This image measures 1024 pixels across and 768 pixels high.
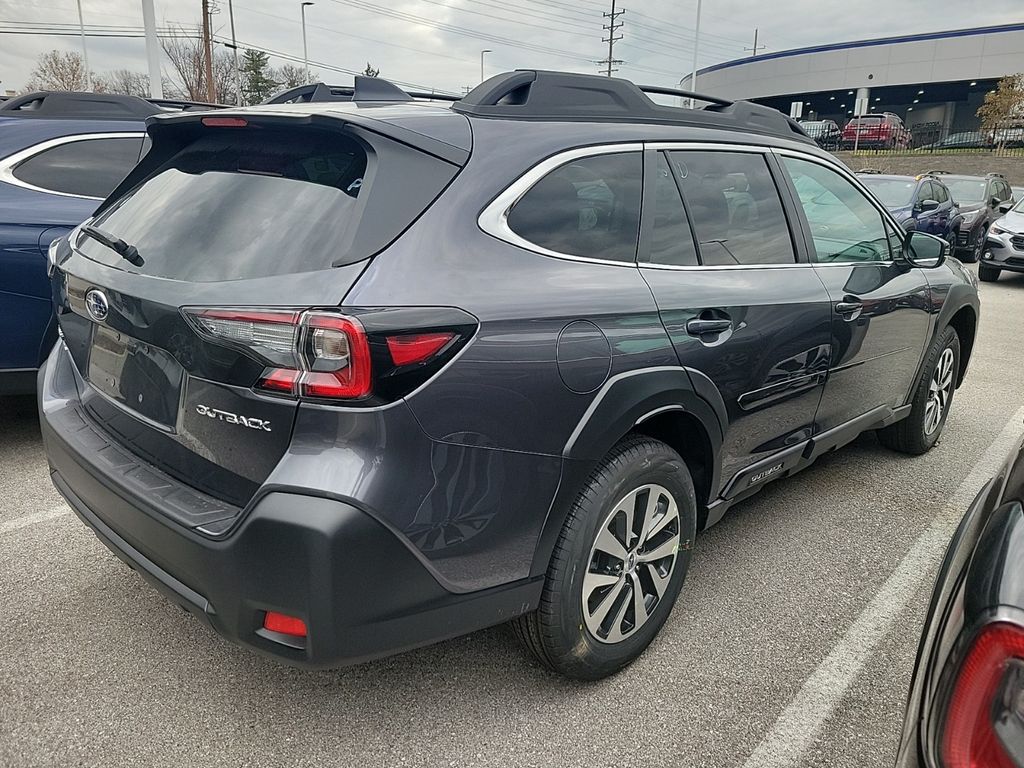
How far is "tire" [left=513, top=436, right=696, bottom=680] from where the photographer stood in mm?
2205

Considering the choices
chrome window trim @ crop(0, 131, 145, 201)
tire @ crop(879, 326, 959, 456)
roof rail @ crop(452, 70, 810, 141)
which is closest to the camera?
roof rail @ crop(452, 70, 810, 141)

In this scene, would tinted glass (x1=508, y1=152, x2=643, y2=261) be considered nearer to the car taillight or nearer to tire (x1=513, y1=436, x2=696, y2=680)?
tire (x1=513, y1=436, x2=696, y2=680)

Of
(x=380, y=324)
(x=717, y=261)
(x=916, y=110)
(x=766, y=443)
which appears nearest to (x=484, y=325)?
(x=380, y=324)

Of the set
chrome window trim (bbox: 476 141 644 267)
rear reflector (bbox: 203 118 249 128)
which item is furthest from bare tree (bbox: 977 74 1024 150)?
rear reflector (bbox: 203 118 249 128)

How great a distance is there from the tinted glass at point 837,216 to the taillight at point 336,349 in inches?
86.4

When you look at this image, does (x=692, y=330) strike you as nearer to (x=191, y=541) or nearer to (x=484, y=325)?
(x=484, y=325)

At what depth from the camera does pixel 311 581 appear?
173 centimetres

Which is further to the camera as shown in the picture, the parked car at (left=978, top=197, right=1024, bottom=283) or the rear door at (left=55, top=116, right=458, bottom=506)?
the parked car at (left=978, top=197, right=1024, bottom=283)

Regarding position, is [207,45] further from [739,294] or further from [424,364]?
[424,364]

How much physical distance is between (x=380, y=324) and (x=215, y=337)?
0.42 meters

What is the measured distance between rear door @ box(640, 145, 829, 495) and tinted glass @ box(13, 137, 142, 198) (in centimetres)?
313

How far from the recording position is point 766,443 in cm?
306

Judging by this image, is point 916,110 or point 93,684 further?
point 916,110

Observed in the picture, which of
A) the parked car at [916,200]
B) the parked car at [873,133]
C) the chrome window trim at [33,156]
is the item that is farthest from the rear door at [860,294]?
the parked car at [873,133]
